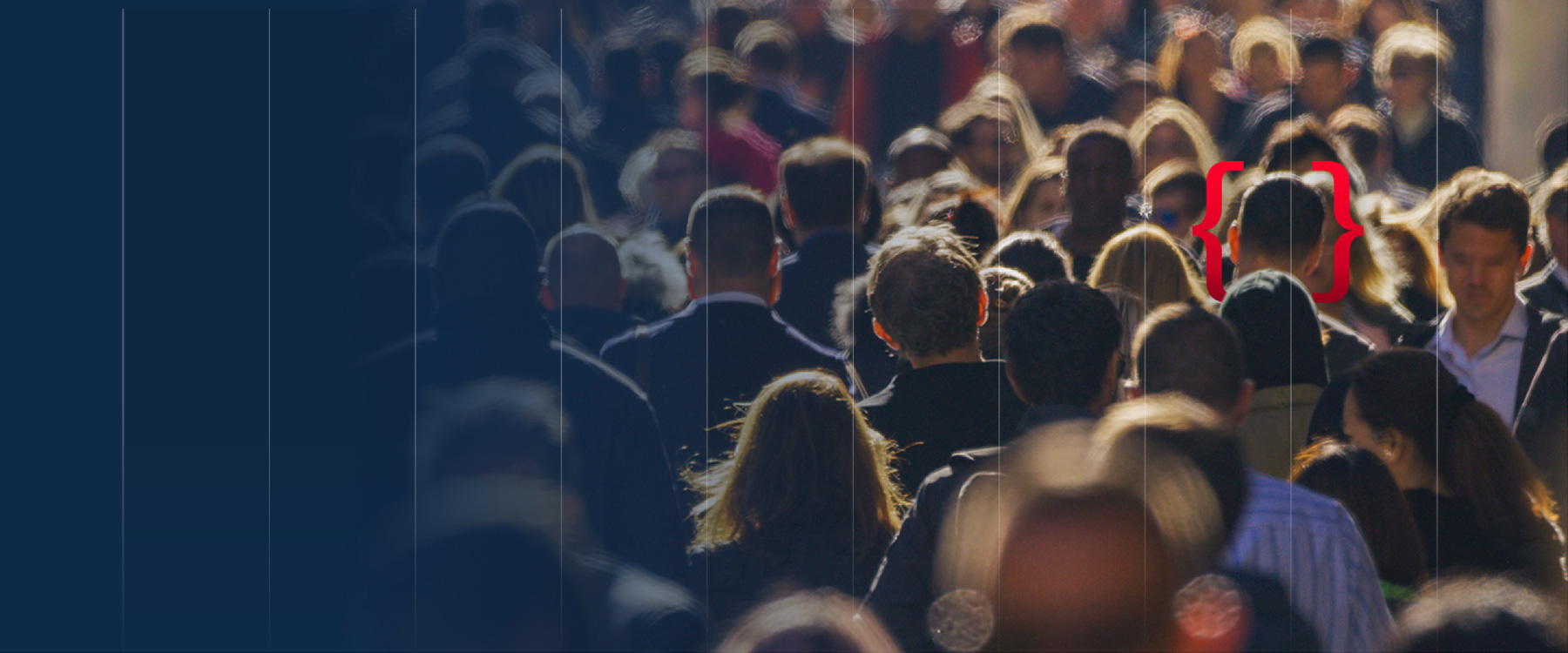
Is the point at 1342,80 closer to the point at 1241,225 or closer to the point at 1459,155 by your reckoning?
the point at 1459,155

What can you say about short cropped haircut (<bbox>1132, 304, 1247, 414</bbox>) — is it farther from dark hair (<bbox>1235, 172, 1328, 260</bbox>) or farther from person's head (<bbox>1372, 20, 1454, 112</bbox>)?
person's head (<bbox>1372, 20, 1454, 112</bbox>)

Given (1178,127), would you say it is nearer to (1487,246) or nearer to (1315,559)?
(1487,246)

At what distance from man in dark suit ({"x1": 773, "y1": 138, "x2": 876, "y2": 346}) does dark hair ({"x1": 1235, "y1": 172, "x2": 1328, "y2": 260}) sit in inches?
36.5

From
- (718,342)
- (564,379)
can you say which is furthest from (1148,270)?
(564,379)

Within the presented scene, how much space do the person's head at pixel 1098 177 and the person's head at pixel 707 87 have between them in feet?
4.15

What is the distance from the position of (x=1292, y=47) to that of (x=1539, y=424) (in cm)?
195

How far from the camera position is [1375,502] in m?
2.39

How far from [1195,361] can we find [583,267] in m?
1.72

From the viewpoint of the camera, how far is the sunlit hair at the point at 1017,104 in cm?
445

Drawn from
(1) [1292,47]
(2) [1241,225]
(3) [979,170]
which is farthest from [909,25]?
(2) [1241,225]

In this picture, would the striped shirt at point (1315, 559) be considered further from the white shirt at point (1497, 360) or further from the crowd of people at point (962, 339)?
the white shirt at point (1497, 360)

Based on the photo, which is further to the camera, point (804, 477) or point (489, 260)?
point (489, 260)

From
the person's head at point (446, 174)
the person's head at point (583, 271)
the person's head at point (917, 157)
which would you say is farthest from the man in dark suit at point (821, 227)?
the person's head at point (446, 174)

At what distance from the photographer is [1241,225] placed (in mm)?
3158
